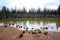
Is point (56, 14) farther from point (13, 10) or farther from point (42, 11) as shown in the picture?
point (13, 10)

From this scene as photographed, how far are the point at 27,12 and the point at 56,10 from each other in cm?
2723

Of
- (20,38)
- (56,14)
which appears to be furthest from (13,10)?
(20,38)

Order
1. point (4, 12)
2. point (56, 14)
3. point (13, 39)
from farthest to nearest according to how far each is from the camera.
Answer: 1. point (56, 14)
2. point (4, 12)
3. point (13, 39)

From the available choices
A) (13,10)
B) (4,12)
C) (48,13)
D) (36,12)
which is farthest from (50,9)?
(4,12)

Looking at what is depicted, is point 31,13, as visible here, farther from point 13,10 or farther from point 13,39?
point 13,39

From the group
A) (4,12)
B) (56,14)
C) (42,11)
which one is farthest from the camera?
(42,11)

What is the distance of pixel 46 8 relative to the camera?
125812mm

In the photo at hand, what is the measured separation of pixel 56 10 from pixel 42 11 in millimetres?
16587

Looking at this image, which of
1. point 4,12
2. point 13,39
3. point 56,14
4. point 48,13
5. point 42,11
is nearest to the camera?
point 13,39

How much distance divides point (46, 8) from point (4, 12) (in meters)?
43.0

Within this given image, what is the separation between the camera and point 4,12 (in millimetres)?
100750

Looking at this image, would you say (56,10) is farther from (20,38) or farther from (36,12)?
(20,38)

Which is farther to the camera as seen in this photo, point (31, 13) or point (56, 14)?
point (31, 13)

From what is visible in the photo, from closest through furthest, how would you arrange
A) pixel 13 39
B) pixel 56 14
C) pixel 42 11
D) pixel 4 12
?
1. pixel 13 39
2. pixel 4 12
3. pixel 56 14
4. pixel 42 11
